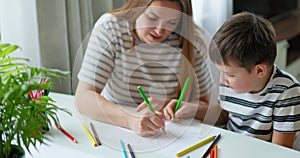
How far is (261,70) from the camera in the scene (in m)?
1.18

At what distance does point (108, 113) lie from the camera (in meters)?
1.13

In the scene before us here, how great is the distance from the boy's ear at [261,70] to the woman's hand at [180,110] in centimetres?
18

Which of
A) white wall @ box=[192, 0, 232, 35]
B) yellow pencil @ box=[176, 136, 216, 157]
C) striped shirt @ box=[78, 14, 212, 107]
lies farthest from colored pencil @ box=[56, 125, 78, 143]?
white wall @ box=[192, 0, 232, 35]

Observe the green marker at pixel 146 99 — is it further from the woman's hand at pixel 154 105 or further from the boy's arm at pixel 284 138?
the boy's arm at pixel 284 138

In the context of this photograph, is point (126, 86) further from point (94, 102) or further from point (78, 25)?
point (78, 25)

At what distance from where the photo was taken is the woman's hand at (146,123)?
3.51 feet

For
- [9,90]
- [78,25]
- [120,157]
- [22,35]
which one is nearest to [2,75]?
[9,90]

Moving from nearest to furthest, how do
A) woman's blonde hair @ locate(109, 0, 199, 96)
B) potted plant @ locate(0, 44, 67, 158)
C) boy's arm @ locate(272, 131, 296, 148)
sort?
potted plant @ locate(0, 44, 67, 158)
woman's blonde hair @ locate(109, 0, 199, 96)
boy's arm @ locate(272, 131, 296, 148)

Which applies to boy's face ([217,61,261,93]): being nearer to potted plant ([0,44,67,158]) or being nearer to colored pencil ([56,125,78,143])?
colored pencil ([56,125,78,143])

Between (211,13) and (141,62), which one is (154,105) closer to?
(141,62)

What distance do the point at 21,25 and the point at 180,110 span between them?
534 mm

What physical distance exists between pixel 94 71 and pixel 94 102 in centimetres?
7

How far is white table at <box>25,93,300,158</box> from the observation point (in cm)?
99

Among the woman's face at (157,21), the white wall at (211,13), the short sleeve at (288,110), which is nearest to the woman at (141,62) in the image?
the woman's face at (157,21)
